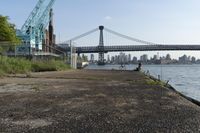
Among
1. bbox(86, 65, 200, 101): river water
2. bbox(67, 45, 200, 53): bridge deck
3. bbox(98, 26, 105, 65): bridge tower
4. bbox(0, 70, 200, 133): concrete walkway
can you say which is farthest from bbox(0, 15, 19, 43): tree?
bbox(98, 26, 105, 65): bridge tower

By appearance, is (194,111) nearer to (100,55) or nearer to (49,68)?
(49,68)

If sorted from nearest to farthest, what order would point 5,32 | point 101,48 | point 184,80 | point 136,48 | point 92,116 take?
point 92,116 → point 184,80 → point 5,32 → point 101,48 → point 136,48

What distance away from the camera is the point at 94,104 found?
9.88 meters

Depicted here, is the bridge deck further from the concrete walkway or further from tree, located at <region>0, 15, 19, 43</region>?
the concrete walkway

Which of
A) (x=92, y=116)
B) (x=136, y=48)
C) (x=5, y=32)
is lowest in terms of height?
(x=92, y=116)

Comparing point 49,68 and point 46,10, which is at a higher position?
point 46,10

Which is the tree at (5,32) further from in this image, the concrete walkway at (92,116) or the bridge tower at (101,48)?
the bridge tower at (101,48)

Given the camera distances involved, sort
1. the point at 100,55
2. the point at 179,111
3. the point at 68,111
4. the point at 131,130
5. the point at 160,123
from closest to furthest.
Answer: the point at 131,130 < the point at 160,123 < the point at 68,111 < the point at 179,111 < the point at 100,55

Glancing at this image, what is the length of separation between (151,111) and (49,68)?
104 ft

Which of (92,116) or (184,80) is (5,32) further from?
(92,116)

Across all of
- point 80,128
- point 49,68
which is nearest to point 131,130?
point 80,128

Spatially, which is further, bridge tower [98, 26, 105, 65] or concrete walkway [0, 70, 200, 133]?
bridge tower [98, 26, 105, 65]

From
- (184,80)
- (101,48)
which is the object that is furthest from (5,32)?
(101,48)

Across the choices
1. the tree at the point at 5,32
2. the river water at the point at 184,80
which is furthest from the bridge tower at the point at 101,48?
the tree at the point at 5,32
